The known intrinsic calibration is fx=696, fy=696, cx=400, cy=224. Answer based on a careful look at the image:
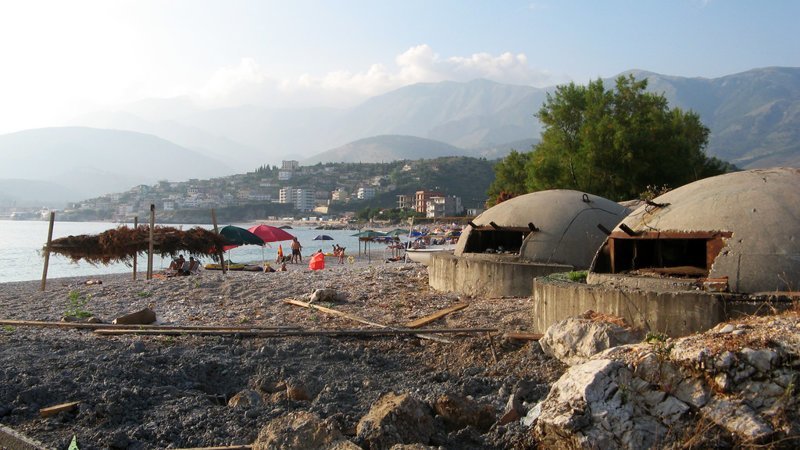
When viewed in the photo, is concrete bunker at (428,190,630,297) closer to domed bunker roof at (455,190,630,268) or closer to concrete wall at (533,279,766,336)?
domed bunker roof at (455,190,630,268)

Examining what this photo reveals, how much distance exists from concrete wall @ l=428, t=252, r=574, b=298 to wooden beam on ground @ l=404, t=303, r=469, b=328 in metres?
1.18

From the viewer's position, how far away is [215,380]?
8.24m

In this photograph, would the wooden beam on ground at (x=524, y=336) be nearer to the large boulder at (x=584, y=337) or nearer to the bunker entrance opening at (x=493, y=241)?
the large boulder at (x=584, y=337)

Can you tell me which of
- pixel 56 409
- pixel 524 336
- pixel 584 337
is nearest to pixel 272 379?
pixel 56 409

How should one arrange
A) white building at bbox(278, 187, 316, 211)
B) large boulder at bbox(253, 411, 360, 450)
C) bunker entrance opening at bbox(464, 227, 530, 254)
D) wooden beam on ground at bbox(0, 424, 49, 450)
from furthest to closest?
white building at bbox(278, 187, 316, 211) → bunker entrance opening at bbox(464, 227, 530, 254) → wooden beam on ground at bbox(0, 424, 49, 450) → large boulder at bbox(253, 411, 360, 450)

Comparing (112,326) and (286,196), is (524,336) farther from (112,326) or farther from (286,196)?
(286,196)

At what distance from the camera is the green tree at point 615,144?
2825 centimetres

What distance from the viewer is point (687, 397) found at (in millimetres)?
4898

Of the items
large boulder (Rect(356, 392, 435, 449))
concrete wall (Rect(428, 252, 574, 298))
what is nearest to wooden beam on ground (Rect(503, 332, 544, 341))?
large boulder (Rect(356, 392, 435, 449))

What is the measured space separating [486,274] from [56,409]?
859 centimetres

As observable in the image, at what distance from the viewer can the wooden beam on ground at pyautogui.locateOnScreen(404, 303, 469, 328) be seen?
1110cm

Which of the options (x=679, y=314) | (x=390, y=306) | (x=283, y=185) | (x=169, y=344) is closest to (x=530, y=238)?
(x=390, y=306)

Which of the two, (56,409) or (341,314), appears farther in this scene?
(341,314)

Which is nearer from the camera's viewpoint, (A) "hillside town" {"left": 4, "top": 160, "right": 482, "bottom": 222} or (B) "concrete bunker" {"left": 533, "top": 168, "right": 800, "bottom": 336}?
(B) "concrete bunker" {"left": 533, "top": 168, "right": 800, "bottom": 336}
